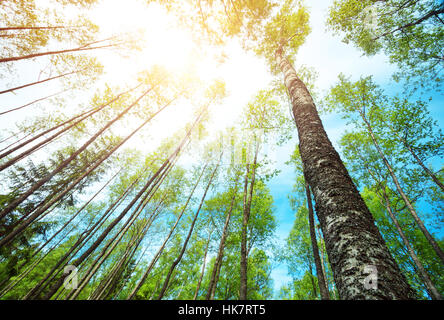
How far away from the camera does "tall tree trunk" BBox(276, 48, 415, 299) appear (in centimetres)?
73

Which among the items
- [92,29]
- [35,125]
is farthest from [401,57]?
[35,125]

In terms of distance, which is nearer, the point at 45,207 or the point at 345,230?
the point at 345,230

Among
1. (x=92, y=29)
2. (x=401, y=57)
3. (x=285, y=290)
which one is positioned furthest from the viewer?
(x=285, y=290)

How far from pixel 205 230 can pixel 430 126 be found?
545 inches

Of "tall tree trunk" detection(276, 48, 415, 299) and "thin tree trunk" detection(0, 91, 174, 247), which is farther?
"thin tree trunk" detection(0, 91, 174, 247)

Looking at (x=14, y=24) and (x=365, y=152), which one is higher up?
(x=365, y=152)

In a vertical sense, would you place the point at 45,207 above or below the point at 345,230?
above

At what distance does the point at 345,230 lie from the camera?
0.94m

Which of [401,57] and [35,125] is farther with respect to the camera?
[35,125]

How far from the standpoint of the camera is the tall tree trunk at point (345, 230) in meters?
0.73

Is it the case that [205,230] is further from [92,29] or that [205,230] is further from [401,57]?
[401,57]

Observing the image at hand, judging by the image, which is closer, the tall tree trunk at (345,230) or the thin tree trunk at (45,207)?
→ the tall tree trunk at (345,230)
